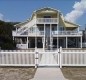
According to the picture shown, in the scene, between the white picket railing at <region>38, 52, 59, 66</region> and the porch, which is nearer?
the white picket railing at <region>38, 52, 59, 66</region>

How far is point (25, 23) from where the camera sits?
6519 cm

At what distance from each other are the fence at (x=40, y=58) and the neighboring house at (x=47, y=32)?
123ft

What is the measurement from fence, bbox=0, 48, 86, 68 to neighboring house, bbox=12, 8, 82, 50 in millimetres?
37591

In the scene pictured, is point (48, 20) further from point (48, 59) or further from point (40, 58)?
point (40, 58)

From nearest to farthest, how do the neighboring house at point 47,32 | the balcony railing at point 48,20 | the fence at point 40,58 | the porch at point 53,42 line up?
the fence at point 40,58 < the porch at point 53,42 < the neighboring house at point 47,32 < the balcony railing at point 48,20

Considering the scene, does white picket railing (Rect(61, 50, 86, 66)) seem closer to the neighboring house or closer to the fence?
the fence

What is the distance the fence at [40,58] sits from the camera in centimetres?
1761

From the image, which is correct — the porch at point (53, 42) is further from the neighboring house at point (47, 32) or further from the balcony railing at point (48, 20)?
the balcony railing at point (48, 20)

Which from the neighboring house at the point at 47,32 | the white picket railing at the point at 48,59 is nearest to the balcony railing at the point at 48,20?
the neighboring house at the point at 47,32

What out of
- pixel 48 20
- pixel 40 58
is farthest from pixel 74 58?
pixel 48 20

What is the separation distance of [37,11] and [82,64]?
152 feet

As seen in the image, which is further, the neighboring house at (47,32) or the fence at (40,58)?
the neighboring house at (47,32)

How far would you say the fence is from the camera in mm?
17609

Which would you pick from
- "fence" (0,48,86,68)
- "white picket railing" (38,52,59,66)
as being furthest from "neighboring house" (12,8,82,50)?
"fence" (0,48,86,68)
